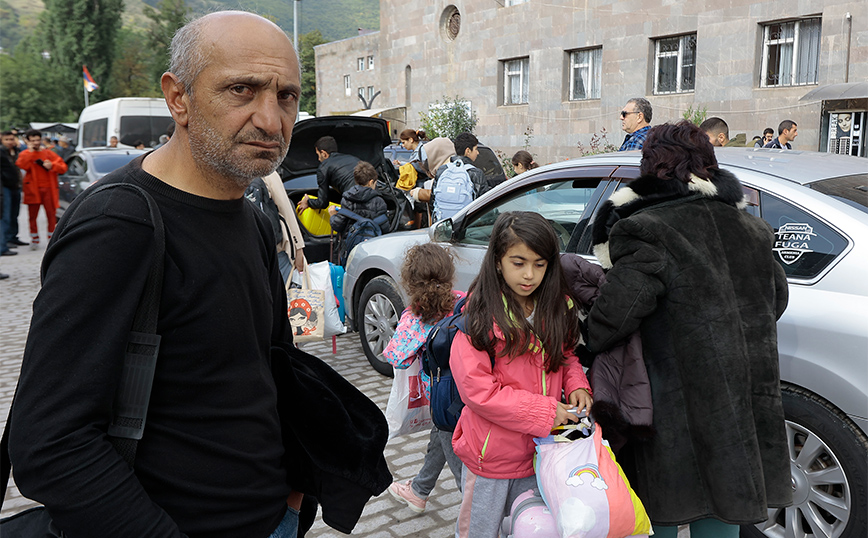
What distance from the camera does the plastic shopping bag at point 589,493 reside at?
2.17 m

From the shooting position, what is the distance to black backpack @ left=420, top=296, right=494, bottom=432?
9.05 feet

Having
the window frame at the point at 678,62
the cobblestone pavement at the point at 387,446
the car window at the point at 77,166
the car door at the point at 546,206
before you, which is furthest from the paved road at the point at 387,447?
the window frame at the point at 678,62

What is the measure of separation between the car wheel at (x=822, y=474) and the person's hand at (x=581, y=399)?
1.19 m

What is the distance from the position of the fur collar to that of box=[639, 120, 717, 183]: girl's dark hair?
2 centimetres

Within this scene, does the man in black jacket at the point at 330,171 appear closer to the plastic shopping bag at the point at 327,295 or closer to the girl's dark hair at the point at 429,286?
the plastic shopping bag at the point at 327,295

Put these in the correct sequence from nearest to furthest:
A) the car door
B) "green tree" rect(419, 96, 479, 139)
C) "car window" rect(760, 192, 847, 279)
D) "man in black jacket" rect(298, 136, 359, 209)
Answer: "car window" rect(760, 192, 847, 279)
the car door
"man in black jacket" rect(298, 136, 359, 209)
"green tree" rect(419, 96, 479, 139)

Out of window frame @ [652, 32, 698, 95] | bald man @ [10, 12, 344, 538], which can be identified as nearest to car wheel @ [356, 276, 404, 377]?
bald man @ [10, 12, 344, 538]

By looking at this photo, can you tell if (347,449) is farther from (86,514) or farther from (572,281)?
(572,281)

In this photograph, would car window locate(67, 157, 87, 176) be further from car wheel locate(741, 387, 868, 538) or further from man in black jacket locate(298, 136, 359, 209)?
car wheel locate(741, 387, 868, 538)

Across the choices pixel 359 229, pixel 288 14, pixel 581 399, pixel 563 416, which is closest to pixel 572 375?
pixel 581 399

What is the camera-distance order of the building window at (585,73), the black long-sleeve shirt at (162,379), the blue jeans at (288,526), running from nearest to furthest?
1. the black long-sleeve shirt at (162,379)
2. the blue jeans at (288,526)
3. the building window at (585,73)

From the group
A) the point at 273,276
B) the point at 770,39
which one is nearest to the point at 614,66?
the point at 770,39

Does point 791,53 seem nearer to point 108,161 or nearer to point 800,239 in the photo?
point 108,161

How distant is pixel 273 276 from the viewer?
1.81 metres
